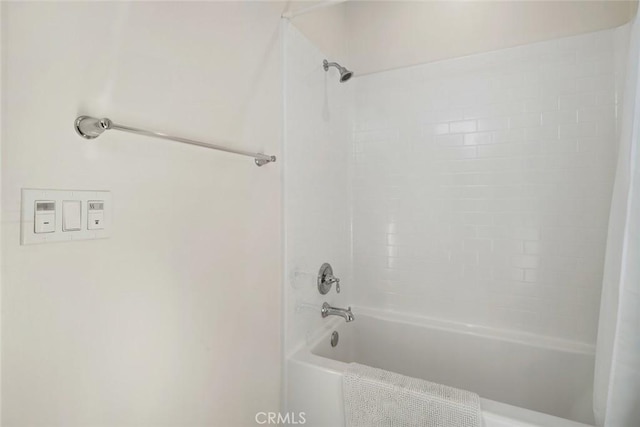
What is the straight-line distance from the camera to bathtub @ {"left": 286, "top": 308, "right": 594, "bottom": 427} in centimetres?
136

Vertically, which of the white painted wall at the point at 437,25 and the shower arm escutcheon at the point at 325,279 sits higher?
the white painted wall at the point at 437,25

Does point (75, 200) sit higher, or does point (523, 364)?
point (75, 200)

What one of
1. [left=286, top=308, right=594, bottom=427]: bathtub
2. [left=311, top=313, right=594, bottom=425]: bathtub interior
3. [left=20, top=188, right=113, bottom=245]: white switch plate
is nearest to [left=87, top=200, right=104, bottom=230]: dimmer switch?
[left=20, top=188, right=113, bottom=245]: white switch plate

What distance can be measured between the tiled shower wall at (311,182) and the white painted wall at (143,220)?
0.47 feet

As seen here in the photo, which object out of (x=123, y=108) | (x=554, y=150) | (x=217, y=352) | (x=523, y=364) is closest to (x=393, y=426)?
(x=217, y=352)

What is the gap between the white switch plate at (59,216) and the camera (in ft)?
2.06

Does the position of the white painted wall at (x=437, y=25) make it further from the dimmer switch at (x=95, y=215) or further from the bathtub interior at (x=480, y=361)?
the bathtub interior at (x=480, y=361)

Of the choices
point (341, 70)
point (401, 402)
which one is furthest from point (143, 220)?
point (341, 70)

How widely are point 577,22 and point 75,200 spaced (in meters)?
2.34

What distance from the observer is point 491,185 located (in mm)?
1782

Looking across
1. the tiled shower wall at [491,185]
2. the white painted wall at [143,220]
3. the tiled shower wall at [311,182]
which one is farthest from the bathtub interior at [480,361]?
the white painted wall at [143,220]

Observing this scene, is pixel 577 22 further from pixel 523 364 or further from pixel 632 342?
pixel 523 364

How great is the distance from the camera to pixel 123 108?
0.81 m
